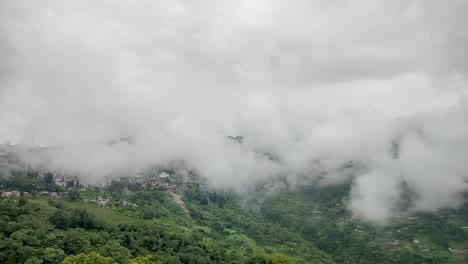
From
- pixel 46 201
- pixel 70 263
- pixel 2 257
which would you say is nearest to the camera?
pixel 70 263

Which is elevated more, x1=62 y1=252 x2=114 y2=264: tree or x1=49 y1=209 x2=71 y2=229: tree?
x1=49 y1=209 x2=71 y2=229: tree

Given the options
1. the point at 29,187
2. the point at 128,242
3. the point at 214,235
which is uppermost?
the point at 29,187

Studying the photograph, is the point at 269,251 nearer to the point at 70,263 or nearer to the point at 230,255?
the point at 230,255

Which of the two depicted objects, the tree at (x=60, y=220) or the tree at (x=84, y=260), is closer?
the tree at (x=84, y=260)

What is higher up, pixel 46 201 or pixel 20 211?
pixel 46 201

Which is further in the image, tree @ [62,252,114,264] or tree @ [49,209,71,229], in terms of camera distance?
tree @ [49,209,71,229]

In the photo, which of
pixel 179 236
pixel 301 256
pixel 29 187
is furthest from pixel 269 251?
pixel 29 187

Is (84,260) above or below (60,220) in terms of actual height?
below

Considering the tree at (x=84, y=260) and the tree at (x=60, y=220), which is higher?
the tree at (x=60, y=220)

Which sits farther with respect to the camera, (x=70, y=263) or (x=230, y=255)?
(x=230, y=255)

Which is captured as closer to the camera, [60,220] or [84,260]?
[84,260]

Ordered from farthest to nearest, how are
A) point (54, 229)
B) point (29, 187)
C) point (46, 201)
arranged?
point (29, 187) → point (46, 201) → point (54, 229)
